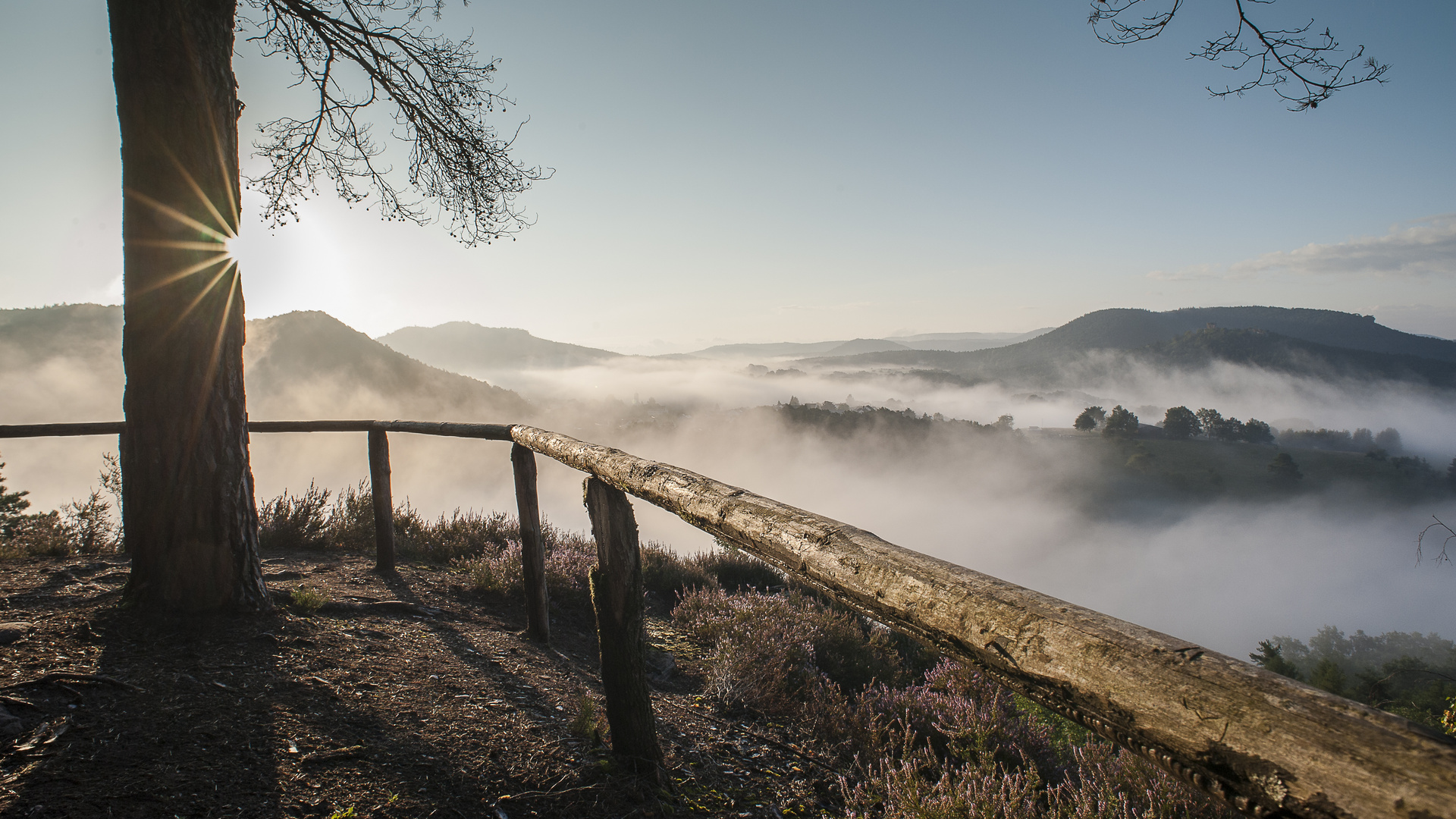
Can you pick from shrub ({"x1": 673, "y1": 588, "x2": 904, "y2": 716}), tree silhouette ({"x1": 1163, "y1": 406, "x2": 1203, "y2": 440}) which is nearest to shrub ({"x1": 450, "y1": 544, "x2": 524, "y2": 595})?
shrub ({"x1": 673, "y1": 588, "x2": 904, "y2": 716})

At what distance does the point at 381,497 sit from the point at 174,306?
261cm

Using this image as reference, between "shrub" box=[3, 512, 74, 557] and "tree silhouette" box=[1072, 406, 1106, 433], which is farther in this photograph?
"tree silhouette" box=[1072, 406, 1106, 433]

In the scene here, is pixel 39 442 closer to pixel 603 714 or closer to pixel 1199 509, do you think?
pixel 603 714

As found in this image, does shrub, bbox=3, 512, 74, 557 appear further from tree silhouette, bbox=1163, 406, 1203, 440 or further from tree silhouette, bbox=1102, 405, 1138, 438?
tree silhouette, bbox=1163, 406, 1203, 440

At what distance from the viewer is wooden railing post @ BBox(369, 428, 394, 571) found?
558cm

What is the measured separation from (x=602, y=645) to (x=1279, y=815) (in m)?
2.64

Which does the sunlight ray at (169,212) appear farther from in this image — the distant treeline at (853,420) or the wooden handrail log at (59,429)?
the distant treeline at (853,420)

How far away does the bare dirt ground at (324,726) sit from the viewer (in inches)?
85.0

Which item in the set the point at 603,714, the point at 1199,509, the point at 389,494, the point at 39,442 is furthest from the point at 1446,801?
the point at 1199,509

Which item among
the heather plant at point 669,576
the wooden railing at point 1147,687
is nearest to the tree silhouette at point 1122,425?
the heather plant at point 669,576

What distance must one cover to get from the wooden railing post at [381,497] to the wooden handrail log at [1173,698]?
5.42 meters

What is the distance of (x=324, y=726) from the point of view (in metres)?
2.70

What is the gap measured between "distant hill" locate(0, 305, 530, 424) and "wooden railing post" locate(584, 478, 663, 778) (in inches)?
2536

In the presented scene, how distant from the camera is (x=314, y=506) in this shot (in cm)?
697
